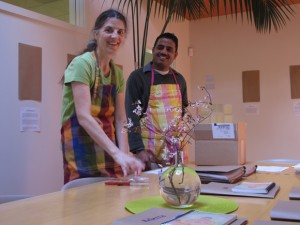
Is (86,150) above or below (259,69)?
below

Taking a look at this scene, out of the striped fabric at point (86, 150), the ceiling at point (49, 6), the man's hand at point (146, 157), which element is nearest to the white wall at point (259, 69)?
the ceiling at point (49, 6)

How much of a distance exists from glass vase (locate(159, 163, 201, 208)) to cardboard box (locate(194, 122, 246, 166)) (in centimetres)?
101

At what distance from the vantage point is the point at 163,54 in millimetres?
2342

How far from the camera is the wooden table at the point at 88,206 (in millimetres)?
881

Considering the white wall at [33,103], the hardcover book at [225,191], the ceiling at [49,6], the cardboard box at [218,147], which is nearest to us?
the hardcover book at [225,191]

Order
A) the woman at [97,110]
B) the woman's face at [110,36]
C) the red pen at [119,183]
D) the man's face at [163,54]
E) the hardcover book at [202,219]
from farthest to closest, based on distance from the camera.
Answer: the man's face at [163,54] → the woman's face at [110,36] → the woman at [97,110] → the red pen at [119,183] → the hardcover book at [202,219]

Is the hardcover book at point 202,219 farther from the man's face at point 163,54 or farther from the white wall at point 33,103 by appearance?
the white wall at point 33,103

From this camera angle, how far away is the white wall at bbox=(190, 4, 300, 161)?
15.2ft

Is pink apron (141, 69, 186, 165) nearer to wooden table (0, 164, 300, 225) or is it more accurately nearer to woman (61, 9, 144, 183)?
woman (61, 9, 144, 183)

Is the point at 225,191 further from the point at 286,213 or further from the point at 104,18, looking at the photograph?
the point at 104,18

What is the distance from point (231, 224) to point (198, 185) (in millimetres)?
232

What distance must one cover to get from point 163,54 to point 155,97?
30 cm

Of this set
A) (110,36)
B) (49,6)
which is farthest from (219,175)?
(49,6)

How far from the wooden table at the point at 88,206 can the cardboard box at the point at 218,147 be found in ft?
2.00
